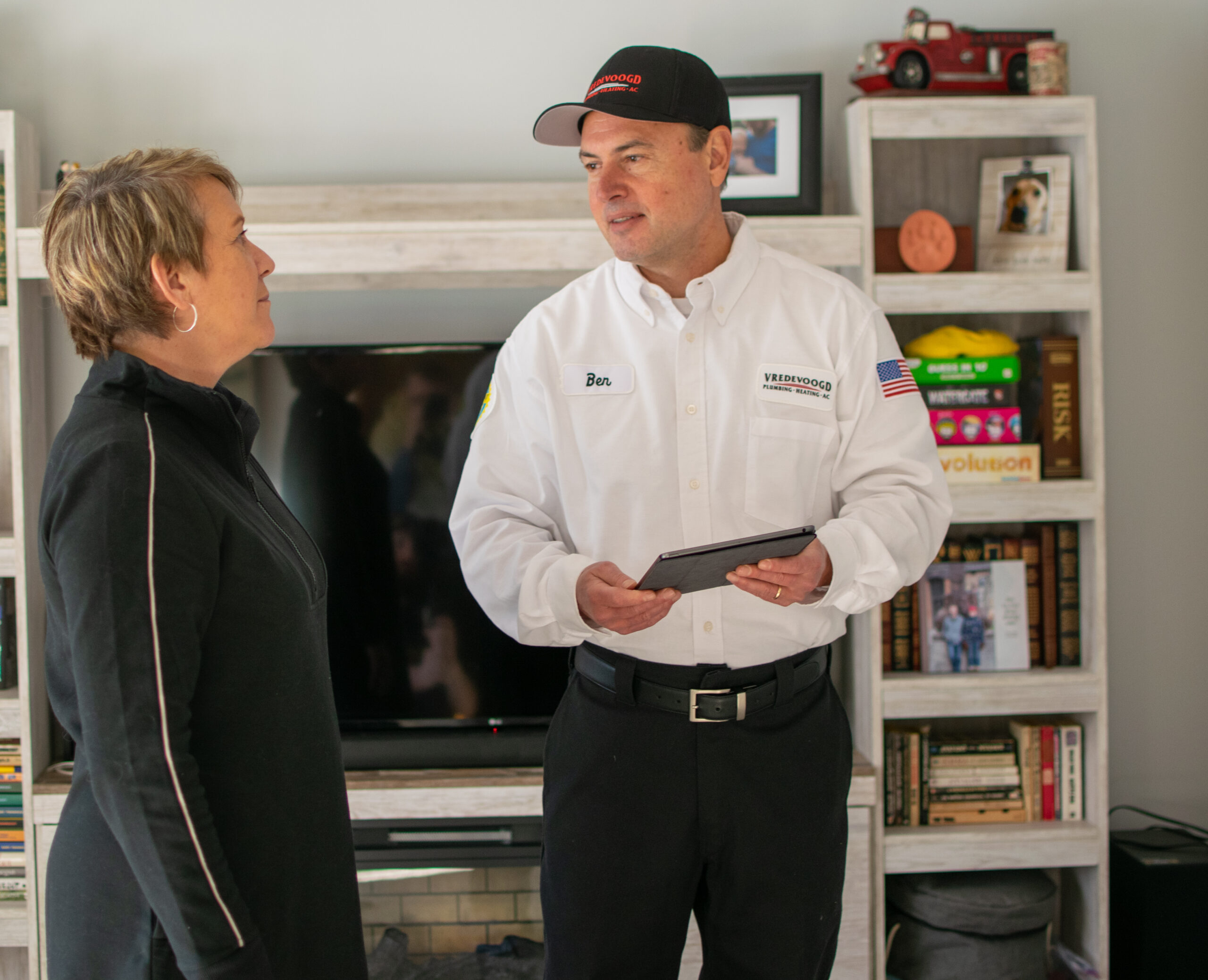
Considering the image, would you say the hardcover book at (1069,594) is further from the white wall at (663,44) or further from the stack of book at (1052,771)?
the white wall at (663,44)

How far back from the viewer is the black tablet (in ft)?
3.92

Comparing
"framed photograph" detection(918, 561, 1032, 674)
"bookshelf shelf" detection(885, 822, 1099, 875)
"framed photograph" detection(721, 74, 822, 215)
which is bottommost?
"bookshelf shelf" detection(885, 822, 1099, 875)

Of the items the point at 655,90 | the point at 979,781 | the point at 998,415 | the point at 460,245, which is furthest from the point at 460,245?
the point at 979,781

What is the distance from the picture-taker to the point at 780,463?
152 centimetres

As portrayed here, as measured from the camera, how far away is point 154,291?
1.08 metres

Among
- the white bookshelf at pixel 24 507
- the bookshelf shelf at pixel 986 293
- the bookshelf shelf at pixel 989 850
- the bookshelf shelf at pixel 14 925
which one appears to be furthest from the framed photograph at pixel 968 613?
the bookshelf shelf at pixel 14 925

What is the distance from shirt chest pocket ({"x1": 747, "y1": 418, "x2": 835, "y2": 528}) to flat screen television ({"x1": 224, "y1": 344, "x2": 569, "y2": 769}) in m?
1.05

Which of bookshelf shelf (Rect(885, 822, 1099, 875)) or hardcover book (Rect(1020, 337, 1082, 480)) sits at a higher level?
hardcover book (Rect(1020, 337, 1082, 480))

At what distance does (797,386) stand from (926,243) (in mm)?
1088

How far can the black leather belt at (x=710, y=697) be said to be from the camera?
4.81 ft

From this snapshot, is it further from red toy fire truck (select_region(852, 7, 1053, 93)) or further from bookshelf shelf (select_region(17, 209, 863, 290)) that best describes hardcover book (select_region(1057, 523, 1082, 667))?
red toy fire truck (select_region(852, 7, 1053, 93))

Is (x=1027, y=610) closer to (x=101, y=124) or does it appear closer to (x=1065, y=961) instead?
(x=1065, y=961)

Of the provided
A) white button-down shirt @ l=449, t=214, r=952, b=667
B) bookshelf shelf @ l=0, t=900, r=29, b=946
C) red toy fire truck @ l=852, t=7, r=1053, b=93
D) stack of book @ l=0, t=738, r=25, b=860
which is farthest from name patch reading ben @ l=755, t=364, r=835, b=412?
bookshelf shelf @ l=0, t=900, r=29, b=946

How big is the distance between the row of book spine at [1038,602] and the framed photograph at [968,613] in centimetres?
2
